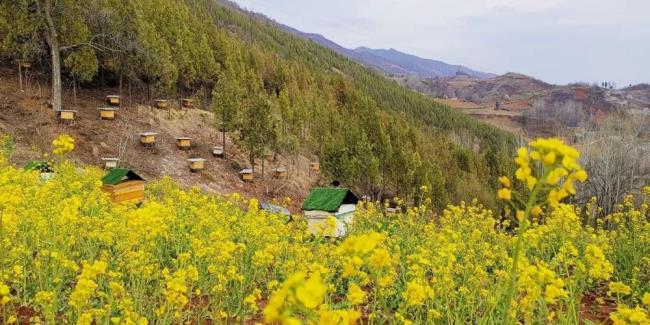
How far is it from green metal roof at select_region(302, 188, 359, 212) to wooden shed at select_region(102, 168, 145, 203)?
5.18 m

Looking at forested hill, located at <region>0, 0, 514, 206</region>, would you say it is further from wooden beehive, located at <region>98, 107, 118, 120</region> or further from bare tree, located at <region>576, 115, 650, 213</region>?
bare tree, located at <region>576, 115, 650, 213</region>

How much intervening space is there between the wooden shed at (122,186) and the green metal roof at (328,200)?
518 cm

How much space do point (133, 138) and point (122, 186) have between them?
12.2 metres

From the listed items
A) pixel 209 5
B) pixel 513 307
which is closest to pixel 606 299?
pixel 513 307

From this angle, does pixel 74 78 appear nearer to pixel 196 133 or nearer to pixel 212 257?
pixel 196 133

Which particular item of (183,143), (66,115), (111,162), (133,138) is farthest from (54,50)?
(183,143)

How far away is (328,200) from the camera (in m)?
11.1

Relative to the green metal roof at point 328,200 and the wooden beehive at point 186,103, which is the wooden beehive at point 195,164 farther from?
the green metal roof at point 328,200

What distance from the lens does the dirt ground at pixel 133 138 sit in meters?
21.2

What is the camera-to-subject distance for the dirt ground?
69.7 ft

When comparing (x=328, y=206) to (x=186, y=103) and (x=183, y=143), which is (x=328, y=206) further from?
(x=186, y=103)

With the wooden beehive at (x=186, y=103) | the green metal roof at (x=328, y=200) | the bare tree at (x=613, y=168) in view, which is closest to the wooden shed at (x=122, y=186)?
the green metal roof at (x=328, y=200)

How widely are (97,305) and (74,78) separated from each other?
2412cm

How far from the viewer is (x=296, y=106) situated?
3669 cm
